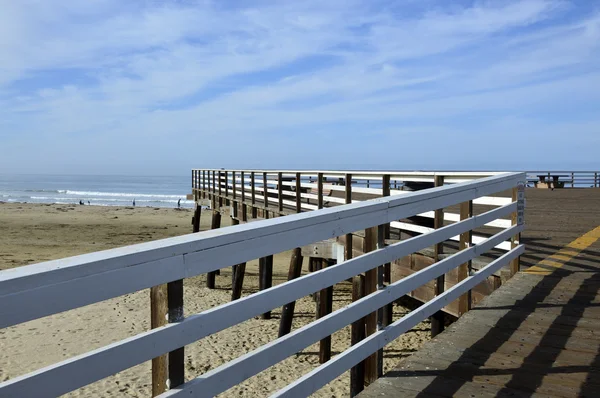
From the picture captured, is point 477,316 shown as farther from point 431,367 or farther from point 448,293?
point 431,367

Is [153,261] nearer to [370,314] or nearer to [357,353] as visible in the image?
[357,353]

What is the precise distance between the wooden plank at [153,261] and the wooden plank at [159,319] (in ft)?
0.36

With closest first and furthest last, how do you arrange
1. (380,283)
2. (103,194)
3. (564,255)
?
(380,283), (564,255), (103,194)

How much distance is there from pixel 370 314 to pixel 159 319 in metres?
1.72

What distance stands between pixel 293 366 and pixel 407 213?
17.8 feet

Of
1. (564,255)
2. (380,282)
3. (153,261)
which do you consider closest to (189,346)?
(564,255)

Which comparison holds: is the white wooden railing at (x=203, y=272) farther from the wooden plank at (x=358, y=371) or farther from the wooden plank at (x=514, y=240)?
the wooden plank at (x=514, y=240)

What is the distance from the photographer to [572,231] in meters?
10.2

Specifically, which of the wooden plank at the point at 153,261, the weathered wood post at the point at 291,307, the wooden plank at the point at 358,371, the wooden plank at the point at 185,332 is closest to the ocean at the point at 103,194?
the weathered wood post at the point at 291,307

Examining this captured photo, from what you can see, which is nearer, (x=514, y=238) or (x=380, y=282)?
(x=380, y=282)

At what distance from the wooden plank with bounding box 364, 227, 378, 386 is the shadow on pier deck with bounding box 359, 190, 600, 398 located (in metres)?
0.13

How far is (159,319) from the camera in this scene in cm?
187

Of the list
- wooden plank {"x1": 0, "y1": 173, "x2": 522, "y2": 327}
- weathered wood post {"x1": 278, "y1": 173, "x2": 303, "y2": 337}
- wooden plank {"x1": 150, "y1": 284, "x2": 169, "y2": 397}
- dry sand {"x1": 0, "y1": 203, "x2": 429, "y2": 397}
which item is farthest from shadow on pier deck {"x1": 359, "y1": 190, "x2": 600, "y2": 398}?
weathered wood post {"x1": 278, "y1": 173, "x2": 303, "y2": 337}

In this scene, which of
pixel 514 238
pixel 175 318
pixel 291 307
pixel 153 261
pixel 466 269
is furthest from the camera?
pixel 291 307
